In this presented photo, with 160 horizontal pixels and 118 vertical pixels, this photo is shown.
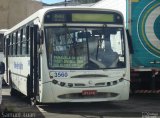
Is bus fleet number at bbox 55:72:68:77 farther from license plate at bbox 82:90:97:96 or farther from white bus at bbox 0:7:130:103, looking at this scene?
license plate at bbox 82:90:97:96

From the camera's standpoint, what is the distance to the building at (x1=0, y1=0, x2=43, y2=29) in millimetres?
60594

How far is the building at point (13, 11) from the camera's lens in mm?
60594

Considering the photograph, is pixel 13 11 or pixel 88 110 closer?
pixel 88 110

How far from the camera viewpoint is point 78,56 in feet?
44.1

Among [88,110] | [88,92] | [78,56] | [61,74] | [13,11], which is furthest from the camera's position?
[13,11]

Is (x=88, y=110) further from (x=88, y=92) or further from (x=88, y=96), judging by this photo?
(x=88, y=92)

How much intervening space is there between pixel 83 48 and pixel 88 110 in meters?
1.85

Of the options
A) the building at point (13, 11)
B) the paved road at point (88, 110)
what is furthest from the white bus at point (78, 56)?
the building at point (13, 11)

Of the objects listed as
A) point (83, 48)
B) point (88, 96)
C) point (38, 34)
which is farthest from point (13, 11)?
point (88, 96)

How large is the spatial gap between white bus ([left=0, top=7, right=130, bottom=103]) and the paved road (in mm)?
398

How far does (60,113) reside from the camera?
13336 mm

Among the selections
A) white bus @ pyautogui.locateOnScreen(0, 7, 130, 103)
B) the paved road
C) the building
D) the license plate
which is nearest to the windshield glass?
white bus @ pyautogui.locateOnScreen(0, 7, 130, 103)

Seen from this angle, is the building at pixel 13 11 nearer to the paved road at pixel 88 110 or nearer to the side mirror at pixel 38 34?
the paved road at pixel 88 110

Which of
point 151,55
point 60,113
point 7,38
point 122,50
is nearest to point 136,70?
point 151,55
